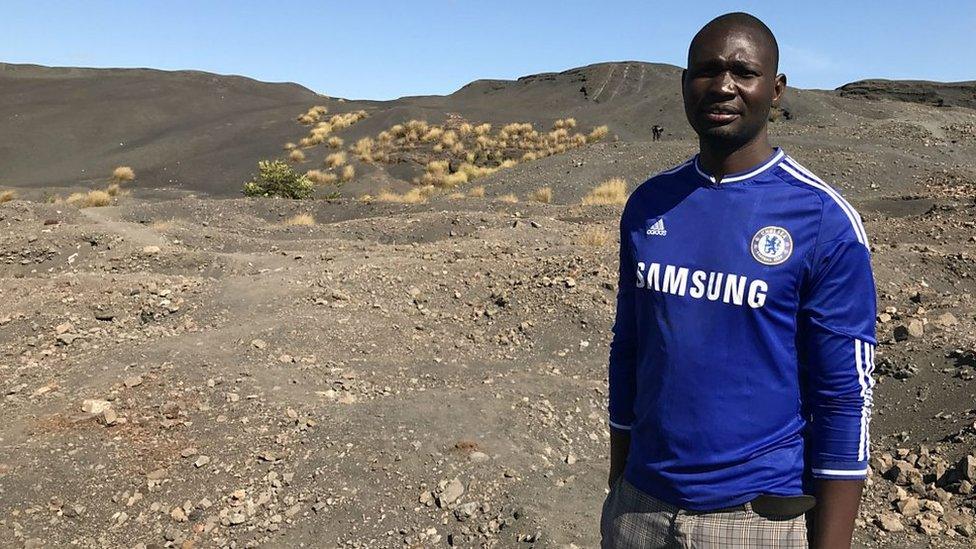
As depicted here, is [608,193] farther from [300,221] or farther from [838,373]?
[838,373]

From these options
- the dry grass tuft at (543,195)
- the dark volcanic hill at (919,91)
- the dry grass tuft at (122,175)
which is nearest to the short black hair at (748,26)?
the dry grass tuft at (543,195)

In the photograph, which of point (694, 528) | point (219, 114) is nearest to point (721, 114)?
point (694, 528)

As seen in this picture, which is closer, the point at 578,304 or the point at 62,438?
the point at 62,438

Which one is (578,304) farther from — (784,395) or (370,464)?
(784,395)

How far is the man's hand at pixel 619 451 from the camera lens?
2.13m

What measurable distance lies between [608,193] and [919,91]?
36.9 metres

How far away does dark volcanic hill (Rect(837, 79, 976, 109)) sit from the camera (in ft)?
140

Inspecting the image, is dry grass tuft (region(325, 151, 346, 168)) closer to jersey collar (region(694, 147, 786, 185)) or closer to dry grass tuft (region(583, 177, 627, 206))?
dry grass tuft (region(583, 177, 627, 206))

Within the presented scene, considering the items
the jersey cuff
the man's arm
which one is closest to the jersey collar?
the man's arm

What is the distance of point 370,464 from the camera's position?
473cm

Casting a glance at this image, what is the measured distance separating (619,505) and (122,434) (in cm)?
430

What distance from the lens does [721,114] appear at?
1.72 metres

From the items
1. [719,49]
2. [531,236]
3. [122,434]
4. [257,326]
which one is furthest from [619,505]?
[531,236]

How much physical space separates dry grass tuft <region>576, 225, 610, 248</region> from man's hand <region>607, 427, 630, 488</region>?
8.38 meters
